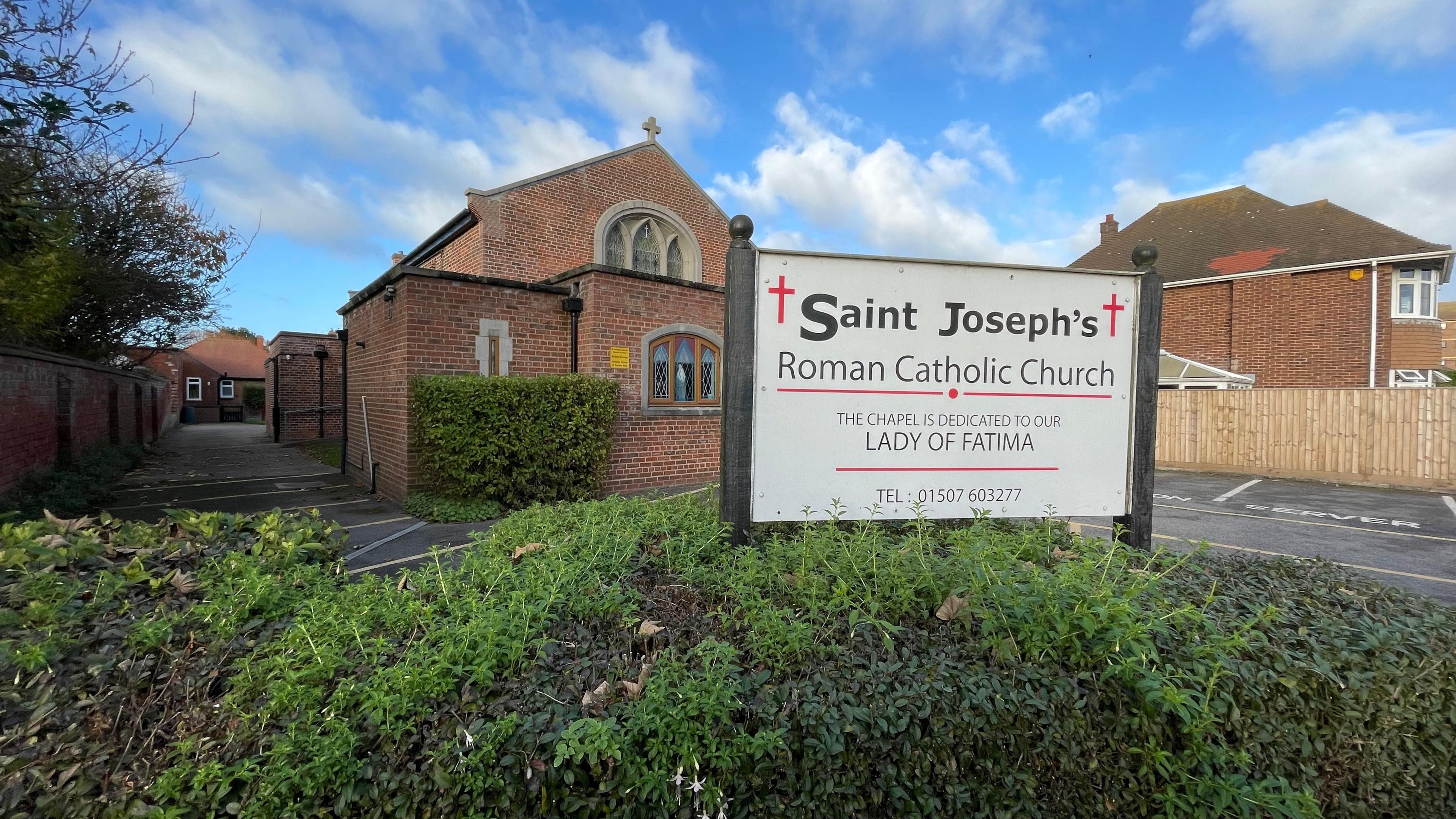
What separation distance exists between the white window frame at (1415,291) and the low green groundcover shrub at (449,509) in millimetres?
22981

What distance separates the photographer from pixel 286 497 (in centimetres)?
926

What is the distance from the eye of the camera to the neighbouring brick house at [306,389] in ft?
69.5

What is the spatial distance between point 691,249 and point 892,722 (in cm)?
1719

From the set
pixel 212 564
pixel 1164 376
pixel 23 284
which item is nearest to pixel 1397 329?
pixel 1164 376

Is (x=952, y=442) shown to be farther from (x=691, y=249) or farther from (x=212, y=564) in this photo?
(x=691, y=249)

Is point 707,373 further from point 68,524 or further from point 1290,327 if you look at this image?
point 1290,327

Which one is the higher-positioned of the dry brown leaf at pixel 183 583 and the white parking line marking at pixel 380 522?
the dry brown leaf at pixel 183 583

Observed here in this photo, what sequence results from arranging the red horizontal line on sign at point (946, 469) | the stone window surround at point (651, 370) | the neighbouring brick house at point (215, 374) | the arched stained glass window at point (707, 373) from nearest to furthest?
the red horizontal line on sign at point (946, 469) → the stone window surround at point (651, 370) → the arched stained glass window at point (707, 373) → the neighbouring brick house at point (215, 374)

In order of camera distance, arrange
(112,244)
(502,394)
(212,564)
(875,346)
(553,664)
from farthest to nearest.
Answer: (112,244) → (502,394) → (875,346) → (212,564) → (553,664)

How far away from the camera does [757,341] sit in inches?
123

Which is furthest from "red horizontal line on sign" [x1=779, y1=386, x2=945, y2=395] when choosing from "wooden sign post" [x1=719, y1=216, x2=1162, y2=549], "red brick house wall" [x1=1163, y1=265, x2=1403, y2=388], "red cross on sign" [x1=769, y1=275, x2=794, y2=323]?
"red brick house wall" [x1=1163, y1=265, x2=1403, y2=388]

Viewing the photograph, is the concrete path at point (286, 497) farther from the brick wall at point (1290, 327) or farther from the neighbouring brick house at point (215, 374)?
the neighbouring brick house at point (215, 374)

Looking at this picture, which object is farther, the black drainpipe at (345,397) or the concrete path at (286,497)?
the black drainpipe at (345,397)

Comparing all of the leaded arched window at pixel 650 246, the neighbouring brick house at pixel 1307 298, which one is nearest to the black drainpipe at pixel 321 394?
the leaded arched window at pixel 650 246
